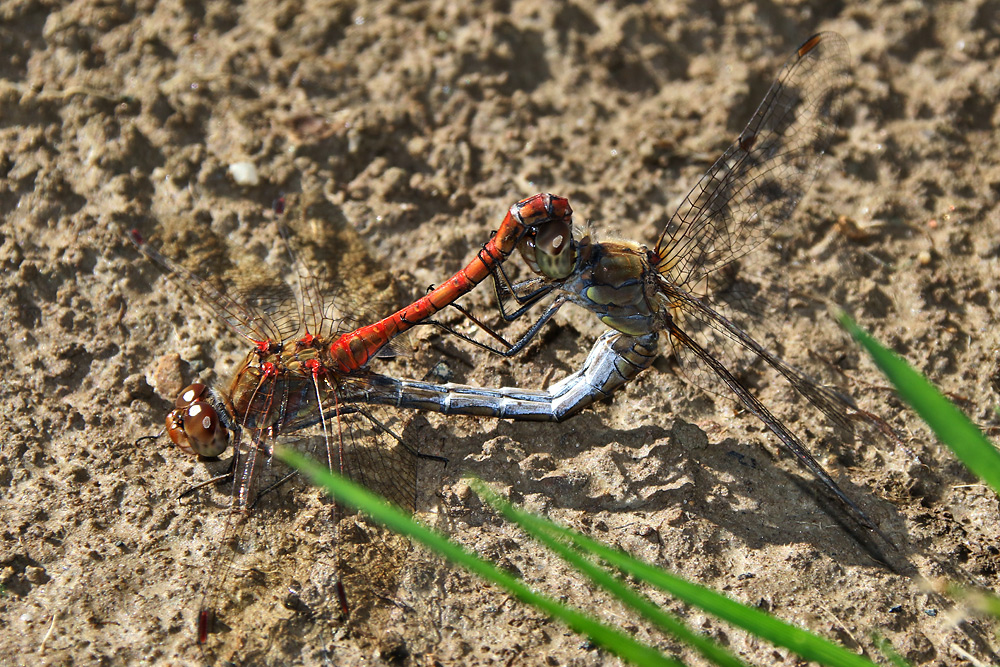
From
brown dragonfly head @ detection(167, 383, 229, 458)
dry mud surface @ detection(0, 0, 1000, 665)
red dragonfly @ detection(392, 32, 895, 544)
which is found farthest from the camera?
red dragonfly @ detection(392, 32, 895, 544)

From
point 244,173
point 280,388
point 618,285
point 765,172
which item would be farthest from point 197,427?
point 765,172

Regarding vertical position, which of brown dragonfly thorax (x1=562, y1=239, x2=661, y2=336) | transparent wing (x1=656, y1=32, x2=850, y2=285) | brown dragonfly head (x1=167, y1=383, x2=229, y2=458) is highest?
transparent wing (x1=656, y1=32, x2=850, y2=285)

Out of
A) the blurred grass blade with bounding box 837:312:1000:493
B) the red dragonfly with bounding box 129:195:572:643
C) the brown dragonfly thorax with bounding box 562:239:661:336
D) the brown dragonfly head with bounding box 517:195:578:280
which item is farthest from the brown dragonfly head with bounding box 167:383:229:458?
the blurred grass blade with bounding box 837:312:1000:493

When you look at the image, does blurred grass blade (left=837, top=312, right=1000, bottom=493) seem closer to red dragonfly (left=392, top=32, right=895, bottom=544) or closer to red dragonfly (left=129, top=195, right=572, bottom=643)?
red dragonfly (left=392, top=32, right=895, bottom=544)

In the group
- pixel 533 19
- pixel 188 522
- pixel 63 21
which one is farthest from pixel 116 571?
pixel 533 19

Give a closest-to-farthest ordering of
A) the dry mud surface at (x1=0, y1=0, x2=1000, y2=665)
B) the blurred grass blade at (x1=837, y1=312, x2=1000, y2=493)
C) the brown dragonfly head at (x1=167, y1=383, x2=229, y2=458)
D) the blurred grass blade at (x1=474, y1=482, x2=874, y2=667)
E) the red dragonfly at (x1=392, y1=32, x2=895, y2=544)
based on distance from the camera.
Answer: the blurred grass blade at (x1=837, y1=312, x2=1000, y2=493)
the blurred grass blade at (x1=474, y1=482, x2=874, y2=667)
the dry mud surface at (x1=0, y1=0, x2=1000, y2=665)
the brown dragonfly head at (x1=167, y1=383, x2=229, y2=458)
the red dragonfly at (x1=392, y1=32, x2=895, y2=544)

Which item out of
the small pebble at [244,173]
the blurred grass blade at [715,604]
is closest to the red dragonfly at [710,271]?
the blurred grass blade at [715,604]

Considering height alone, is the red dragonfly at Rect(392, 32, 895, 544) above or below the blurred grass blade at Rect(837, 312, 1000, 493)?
above

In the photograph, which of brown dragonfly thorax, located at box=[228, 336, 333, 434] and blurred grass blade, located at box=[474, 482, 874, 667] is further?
brown dragonfly thorax, located at box=[228, 336, 333, 434]
